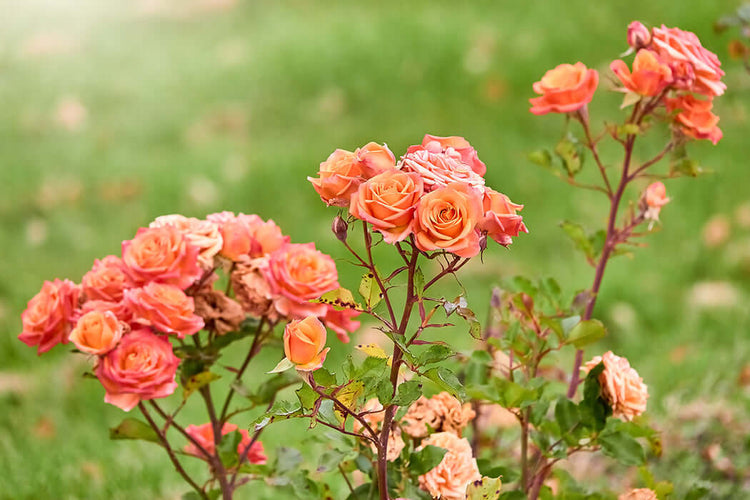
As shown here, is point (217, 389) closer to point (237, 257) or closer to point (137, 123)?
point (237, 257)

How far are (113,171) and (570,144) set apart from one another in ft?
8.98

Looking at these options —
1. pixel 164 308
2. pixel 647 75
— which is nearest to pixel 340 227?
pixel 164 308

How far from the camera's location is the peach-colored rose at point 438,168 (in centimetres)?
94

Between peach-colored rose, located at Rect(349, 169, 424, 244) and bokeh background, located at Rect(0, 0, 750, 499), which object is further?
bokeh background, located at Rect(0, 0, 750, 499)

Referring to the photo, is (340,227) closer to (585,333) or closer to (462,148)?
(462,148)

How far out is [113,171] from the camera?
145 inches

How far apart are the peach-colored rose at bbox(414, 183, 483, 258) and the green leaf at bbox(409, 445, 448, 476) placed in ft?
1.25

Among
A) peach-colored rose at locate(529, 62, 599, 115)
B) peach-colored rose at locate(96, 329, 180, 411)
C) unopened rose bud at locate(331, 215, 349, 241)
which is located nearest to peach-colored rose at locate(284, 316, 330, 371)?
unopened rose bud at locate(331, 215, 349, 241)

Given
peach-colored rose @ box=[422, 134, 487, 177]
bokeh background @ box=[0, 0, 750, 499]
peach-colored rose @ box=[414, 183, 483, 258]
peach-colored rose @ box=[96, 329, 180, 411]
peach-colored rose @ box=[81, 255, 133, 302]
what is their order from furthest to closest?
bokeh background @ box=[0, 0, 750, 499]
peach-colored rose @ box=[81, 255, 133, 302]
peach-colored rose @ box=[96, 329, 180, 411]
peach-colored rose @ box=[422, 134, 487, 177]
peach-colored rose @ box=[414, 183, 483, 258]

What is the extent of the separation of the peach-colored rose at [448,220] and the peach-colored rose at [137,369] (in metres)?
0.48

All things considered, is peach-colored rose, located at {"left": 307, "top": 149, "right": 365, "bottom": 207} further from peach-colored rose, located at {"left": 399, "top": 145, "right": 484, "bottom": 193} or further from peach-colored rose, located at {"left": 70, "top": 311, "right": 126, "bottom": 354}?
peach-colored rose, located at {"left": 70, "top": 311, "right": 126, "bottom": 354}

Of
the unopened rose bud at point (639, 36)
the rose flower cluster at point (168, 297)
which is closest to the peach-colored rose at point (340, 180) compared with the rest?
the rose flower cluster at point (168, 297)

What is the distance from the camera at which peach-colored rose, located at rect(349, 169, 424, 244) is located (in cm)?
90

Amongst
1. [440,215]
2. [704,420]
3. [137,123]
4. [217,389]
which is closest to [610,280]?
[704,420]
